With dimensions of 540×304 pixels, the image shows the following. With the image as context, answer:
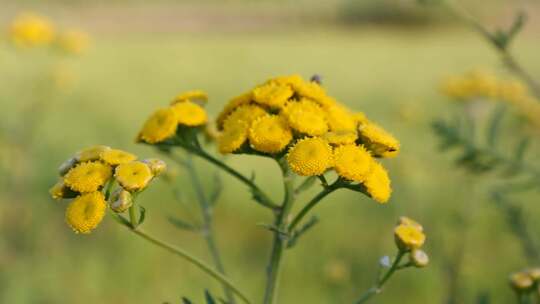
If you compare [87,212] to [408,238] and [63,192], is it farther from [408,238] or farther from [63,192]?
[408,238]

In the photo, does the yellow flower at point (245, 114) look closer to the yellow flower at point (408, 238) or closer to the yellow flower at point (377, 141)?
the yellow flower at point (377, 141)

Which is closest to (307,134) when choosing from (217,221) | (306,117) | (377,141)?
(306,117)

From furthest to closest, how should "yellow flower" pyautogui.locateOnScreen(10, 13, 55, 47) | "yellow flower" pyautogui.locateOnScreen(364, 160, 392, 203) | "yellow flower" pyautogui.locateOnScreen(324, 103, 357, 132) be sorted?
"yellow flower" pyautogui.locateOnScreen(10, 13, 55, 47), "yellow flower" pyautogui.locateOnScreen(324, 103, 357, 132), "yellow flower" pyautogui.locateOnScreen(364, 160, 392, 203)

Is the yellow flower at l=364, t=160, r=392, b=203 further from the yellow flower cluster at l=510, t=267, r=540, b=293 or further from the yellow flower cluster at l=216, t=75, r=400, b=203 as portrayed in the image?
the yellow flower cluster at l=510, t=267, r=540, b=293

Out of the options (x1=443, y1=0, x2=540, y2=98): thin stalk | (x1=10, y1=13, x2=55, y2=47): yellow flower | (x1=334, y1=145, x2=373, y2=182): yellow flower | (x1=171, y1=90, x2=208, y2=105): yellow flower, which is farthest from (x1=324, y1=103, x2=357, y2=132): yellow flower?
(x1=10, y1=13, x2=55, y2=47): yellow flower

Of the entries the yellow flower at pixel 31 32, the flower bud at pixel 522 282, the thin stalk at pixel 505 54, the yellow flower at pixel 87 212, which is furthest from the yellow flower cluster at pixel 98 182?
the yellow flower at pixel 31 32

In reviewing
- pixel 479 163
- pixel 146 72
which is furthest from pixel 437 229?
pixel 146 72
